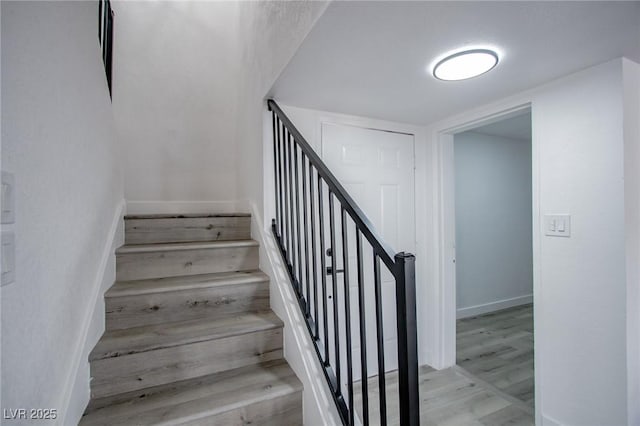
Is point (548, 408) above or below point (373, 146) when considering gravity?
below

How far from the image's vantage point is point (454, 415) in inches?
75.6

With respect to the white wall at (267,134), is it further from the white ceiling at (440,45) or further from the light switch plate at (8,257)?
the light switch plate at (8,257)

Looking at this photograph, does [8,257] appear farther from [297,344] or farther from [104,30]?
[104,30]

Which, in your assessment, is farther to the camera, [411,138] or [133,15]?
[133,15]

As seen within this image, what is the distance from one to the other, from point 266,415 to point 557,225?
1.88m

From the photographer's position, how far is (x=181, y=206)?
2.93 m

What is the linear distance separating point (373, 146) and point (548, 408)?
2048mm

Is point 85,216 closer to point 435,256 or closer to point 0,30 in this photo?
point 0,30

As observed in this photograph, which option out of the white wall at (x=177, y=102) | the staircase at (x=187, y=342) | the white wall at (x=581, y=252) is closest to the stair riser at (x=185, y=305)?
the staircase at (x=187, y=342)

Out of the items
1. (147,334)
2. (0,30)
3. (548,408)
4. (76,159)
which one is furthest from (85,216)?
(548,408)

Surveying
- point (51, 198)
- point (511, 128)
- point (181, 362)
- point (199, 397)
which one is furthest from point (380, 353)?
point (511, 128)

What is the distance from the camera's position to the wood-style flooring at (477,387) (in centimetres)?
191

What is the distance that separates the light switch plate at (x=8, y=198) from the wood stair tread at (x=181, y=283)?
87cm

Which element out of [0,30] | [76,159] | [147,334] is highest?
[0,30]
